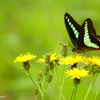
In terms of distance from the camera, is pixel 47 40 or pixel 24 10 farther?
pixel 24 10

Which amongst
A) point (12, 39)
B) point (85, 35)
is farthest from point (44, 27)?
point (85, 35)

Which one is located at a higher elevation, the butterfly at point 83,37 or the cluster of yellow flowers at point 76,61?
the butterfly at point 83,37

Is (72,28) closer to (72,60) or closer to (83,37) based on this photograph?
(83,37)

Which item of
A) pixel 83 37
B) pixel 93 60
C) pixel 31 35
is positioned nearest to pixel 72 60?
pixel 93 60

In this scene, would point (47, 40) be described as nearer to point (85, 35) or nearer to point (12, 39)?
point (12, 39)

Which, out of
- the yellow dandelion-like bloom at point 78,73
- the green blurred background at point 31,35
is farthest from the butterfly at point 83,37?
the green blurred background at point 31,35

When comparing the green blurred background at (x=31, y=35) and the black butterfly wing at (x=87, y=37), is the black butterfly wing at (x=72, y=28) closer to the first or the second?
the black butterfly wing at (x=87, y=37)
